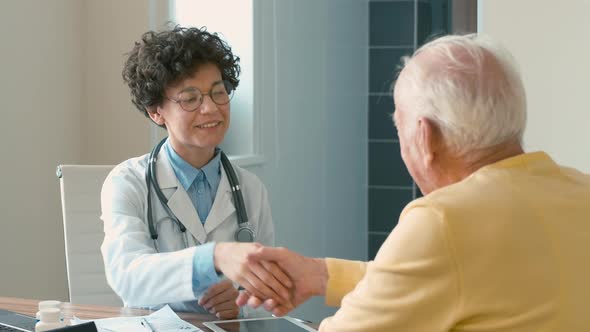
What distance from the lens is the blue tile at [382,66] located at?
19.0 ft

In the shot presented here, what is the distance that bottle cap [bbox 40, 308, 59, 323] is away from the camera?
185 cm

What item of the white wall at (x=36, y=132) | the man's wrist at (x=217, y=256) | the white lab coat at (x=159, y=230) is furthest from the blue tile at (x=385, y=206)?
the man's wrist at (x=217, y=256)

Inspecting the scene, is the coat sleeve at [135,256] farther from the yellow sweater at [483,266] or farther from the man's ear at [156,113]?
the yellow sweater at [483,266]

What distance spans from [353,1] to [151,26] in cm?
198

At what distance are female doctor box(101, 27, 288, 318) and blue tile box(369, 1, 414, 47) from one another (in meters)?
3.28

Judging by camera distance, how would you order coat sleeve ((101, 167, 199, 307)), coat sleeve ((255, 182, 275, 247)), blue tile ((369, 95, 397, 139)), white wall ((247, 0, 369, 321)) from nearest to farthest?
coat sleeve ((101, 167, 199, 307)) < coat sleeve ((255, 182, 275, 247)) < white wall ((247, 0, 369, 321)) < blue tile ((369, 95, 397, 139))

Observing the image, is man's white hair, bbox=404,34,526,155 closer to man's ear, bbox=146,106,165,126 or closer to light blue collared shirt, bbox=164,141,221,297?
light blue collared shirt, bbox=164,141,221,297

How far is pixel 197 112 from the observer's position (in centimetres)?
250

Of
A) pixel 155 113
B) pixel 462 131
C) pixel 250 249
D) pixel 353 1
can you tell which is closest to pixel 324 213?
pixel 353 1

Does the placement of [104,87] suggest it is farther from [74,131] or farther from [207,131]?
[207,131]

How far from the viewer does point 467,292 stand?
4.17 feet

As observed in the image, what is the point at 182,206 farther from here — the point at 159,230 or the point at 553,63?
the point at 553,63

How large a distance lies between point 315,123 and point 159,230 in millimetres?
2804

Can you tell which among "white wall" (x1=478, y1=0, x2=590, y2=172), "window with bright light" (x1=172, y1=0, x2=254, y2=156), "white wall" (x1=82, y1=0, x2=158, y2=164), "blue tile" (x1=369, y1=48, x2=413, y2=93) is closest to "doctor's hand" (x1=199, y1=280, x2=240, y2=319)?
"white wall" (x1=478, y1=0, x2=590, y2=172)
